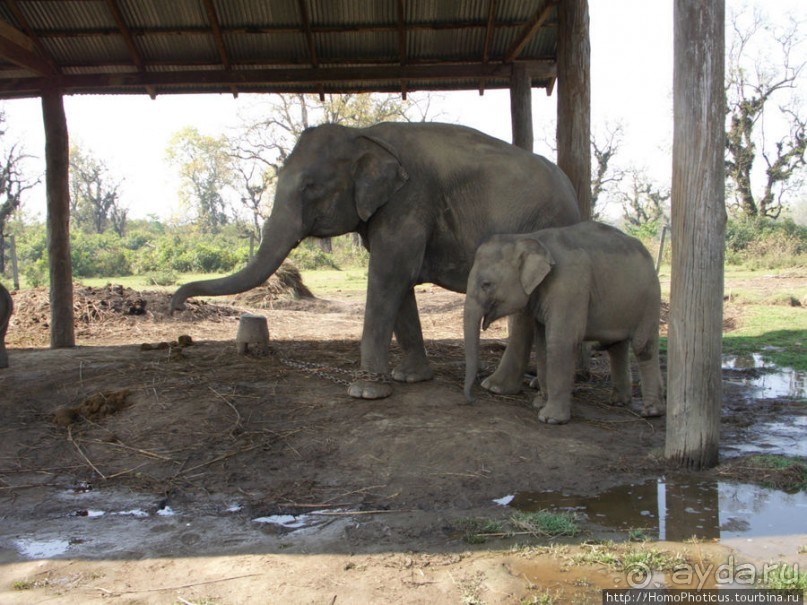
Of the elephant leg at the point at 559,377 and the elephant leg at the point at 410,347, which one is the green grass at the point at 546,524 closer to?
the elephant leg at the point at 559,377

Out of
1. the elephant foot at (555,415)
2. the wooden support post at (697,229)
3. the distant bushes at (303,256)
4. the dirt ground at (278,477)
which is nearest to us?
the dirt ground at (278,477)

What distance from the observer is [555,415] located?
21.1 ft

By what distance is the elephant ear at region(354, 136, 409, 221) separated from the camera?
6.95 metres

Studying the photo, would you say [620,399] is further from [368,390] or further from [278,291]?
[278,291]

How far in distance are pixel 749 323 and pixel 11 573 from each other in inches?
452

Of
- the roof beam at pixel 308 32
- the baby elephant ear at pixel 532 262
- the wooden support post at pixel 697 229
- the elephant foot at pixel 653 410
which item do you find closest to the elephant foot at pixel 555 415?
the elephant foot at pixel 653 410

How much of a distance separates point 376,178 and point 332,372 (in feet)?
6.75

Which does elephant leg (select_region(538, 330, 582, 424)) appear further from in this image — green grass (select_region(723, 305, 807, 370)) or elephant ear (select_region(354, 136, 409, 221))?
green grass (select_region(723, 305, 807, 370))

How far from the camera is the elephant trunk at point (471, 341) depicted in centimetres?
627

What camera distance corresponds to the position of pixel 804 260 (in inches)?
954

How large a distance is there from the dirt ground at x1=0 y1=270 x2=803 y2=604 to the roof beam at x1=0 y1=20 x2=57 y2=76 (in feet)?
11.1

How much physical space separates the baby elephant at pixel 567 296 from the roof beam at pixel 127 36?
555cm

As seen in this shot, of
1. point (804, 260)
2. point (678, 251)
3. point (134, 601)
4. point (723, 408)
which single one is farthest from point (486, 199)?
point (804, 260)

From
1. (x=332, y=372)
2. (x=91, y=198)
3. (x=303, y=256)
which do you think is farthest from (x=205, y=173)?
(x=332, y=372)
